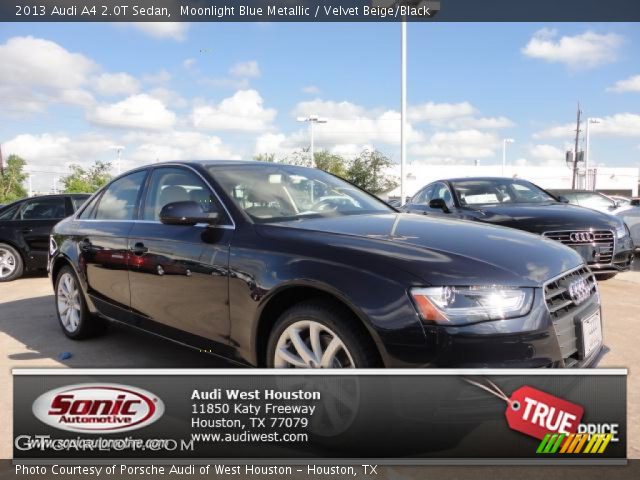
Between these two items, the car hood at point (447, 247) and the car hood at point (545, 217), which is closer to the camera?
the car hood at point (447, 247)

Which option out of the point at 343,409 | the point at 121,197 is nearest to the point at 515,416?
the point at 343,409

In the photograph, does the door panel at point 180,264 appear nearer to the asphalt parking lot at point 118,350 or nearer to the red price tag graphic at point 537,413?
the asphalt parking lot at point 118,350

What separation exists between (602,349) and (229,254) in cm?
205

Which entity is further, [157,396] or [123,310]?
[123,310]

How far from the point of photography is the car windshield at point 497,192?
7.49 m

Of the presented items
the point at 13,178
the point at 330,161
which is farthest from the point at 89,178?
the point at 330,161

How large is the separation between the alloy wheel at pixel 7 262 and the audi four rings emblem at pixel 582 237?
814cm

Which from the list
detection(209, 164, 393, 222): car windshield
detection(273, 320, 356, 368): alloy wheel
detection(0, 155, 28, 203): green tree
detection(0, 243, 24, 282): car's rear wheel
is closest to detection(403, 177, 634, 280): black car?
detection(209, 164, 393, 222): car windshield

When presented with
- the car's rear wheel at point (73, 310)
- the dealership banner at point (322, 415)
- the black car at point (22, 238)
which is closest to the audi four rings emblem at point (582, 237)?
the dealership banner at point (322, 415)

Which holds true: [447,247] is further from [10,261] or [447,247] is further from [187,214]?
[10,261]

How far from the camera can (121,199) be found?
4.41m

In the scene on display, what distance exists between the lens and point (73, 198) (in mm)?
9430

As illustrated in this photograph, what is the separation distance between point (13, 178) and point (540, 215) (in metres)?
52.8

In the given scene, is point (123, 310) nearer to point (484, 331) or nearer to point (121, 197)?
point (121, 197)
